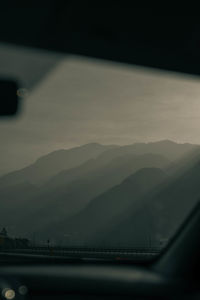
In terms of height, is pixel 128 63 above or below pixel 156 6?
below

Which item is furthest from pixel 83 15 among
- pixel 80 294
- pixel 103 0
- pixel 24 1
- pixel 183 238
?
pixel 80 294

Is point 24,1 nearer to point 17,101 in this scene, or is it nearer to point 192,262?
point 17,101

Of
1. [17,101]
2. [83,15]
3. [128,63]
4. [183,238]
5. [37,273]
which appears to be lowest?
[37,273]

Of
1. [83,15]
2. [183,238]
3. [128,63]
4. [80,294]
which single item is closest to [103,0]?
[83,15]

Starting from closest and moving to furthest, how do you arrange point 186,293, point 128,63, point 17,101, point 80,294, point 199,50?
point 186,293 → point 80,294 → point 17,101 → point 199,50 → point 128,63

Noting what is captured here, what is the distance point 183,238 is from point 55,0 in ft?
6.72

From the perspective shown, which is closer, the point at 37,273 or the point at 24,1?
the point at 37,273

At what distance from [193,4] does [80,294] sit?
2746 millimetres

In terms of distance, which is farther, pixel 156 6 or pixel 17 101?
pixel 156 6

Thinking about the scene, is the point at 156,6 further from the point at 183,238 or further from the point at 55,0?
the point at 183,238

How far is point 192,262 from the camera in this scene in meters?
2.76

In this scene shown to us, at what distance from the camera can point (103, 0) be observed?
13.2ft

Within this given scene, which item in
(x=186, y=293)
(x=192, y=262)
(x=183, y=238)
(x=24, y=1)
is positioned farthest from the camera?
(x=24, y=1)

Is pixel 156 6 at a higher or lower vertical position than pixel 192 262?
higher
